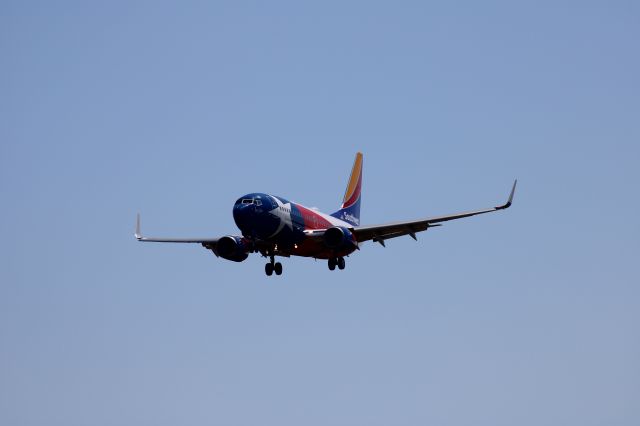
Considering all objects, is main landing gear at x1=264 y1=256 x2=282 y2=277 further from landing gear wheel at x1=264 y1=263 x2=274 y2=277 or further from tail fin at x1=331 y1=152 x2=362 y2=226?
tail fin at x1=331 y1=152 x2=362 y2=226

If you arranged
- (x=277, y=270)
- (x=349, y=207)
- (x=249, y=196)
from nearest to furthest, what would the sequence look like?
(x=249, y=196) → (x=277, y=270) → (x=349, y=207)

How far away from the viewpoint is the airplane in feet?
246

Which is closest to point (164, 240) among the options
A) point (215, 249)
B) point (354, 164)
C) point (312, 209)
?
point (215, 249)

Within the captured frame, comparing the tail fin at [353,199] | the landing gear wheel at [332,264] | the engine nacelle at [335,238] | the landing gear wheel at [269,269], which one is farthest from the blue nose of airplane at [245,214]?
the tail fin at [353,199]

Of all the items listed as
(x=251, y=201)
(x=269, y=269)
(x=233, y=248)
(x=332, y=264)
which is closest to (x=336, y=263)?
(x=332, y=264)

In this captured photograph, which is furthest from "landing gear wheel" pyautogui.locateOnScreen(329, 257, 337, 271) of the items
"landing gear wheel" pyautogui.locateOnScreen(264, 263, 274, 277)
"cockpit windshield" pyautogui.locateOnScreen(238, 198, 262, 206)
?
"cockpit windshield" pyautogui.locateOnScreen(238, 198, 262, 206)

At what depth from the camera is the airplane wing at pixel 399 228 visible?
7656cm

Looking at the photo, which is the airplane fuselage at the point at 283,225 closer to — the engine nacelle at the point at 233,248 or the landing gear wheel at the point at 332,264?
the landing gear wheel at the point at 332,264

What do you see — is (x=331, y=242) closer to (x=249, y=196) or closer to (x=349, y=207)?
(x=249, y=196)

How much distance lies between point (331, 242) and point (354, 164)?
2178cm

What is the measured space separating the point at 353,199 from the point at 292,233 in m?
18.8

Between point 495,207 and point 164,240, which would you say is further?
point 164,240

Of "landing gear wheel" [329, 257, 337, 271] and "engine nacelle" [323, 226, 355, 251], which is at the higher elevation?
"engine nacelle" [323, 226, 355, 251]

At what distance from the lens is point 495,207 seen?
76062 millimetres
